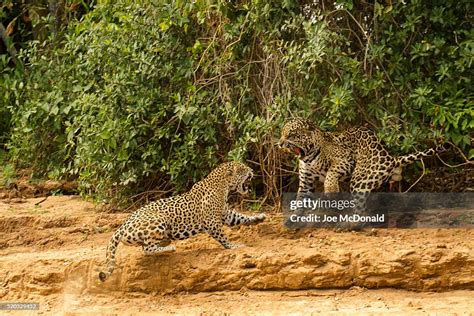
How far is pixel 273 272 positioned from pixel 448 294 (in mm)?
1608

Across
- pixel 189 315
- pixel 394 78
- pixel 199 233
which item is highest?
pixel 394 78

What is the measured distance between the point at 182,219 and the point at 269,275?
3.28ft

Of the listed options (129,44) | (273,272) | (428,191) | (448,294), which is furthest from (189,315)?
(129,44)

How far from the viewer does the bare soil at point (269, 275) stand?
926 centimetres

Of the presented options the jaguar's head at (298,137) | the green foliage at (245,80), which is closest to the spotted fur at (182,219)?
the jaguar's head at (298,137)

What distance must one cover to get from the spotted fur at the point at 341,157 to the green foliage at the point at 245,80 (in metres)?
0.18

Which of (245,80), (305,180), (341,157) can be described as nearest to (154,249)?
(305,180)

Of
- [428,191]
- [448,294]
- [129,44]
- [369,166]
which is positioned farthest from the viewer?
[129,44]

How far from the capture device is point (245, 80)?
11.5 meters

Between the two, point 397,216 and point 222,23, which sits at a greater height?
point 222,23

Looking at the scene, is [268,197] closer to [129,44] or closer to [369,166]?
[369,166]

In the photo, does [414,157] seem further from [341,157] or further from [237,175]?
[237,175]

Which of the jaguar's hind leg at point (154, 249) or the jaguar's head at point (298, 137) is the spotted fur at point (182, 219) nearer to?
the jaguar's hind leg at point (154, 249)

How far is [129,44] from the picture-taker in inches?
478
